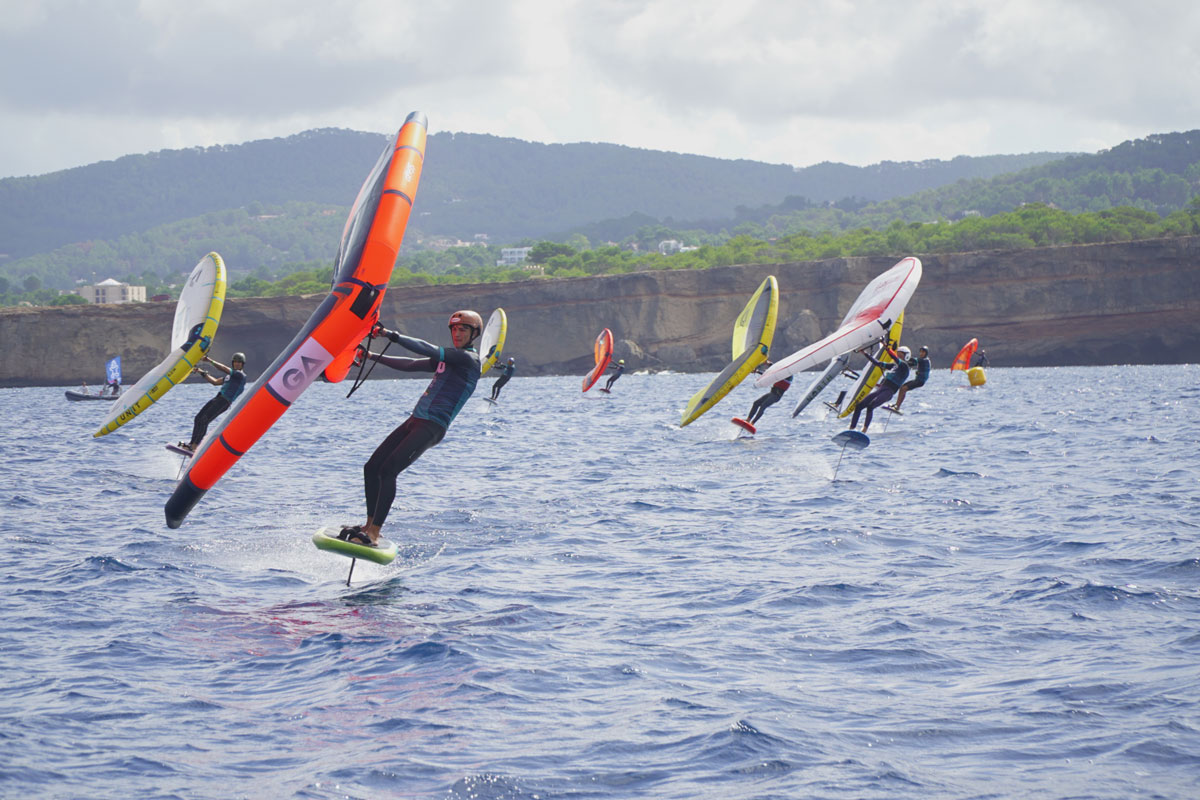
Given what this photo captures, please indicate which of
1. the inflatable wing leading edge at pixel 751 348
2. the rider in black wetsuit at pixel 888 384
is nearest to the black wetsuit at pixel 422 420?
the inflatable wing leading edge at pixel 751 348

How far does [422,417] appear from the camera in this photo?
11.3m

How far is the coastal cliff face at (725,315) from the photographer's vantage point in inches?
3445

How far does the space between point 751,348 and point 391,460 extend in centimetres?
1598

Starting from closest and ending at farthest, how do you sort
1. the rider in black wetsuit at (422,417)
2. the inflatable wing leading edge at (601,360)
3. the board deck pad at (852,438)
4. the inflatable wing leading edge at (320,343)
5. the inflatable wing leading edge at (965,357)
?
1. the inflatable wing leading edge at (320,343)
2. the rider in black wetsuit at (422,417)
3. the board deck pad at (852,438)
4. the inflatable wing leading edge at (601,360)
5. the inflatable wing leading edge at (965,357)

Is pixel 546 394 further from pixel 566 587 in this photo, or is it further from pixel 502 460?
pixel 566 587

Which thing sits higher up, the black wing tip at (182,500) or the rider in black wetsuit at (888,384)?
the rider in black wetsuit at (888,384)

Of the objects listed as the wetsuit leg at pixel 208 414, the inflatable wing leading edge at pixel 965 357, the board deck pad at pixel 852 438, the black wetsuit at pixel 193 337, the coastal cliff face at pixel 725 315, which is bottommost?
the board deck pad at pixel 852 438

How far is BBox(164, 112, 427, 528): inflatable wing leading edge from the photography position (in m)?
10.5

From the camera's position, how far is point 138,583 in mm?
11172

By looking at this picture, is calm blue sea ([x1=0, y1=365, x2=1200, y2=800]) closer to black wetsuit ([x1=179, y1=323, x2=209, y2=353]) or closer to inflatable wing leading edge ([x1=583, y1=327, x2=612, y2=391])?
black wetsuit ([x1=179, y1=323, x2=209, y2=353])

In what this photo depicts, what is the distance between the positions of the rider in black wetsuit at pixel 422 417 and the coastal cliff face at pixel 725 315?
80.8 metres

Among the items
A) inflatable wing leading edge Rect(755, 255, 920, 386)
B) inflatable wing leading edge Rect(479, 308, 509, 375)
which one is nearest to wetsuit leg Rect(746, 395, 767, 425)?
inflatable wing leading edge Rect(755, 255, 920, 386)

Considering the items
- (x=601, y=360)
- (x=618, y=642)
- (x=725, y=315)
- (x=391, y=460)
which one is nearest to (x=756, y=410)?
(x=391, y=460)

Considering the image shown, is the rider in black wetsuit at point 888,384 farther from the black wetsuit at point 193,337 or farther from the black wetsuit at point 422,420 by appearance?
the black wetsuit at point 422,420
